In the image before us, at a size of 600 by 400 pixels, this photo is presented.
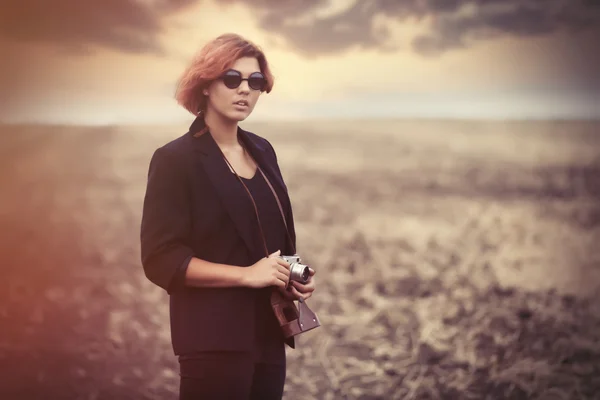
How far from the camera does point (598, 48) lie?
3.71 metres

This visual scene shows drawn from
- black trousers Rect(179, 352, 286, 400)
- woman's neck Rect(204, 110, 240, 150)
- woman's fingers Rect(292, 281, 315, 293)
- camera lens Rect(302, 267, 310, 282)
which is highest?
woman's neck Rect(204, 110, 240, 150)

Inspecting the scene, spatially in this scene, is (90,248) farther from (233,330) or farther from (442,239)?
(233,330)

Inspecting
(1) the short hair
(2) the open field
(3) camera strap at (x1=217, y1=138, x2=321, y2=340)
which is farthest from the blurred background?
(3) camera strap at (x1=217, y1=138, x2=321, y2=340)

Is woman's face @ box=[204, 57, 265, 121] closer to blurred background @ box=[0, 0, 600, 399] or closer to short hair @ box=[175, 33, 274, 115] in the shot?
short hair @ box=[175, 33, 274, 115]

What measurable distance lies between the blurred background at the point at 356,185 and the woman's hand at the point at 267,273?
1.81 meters

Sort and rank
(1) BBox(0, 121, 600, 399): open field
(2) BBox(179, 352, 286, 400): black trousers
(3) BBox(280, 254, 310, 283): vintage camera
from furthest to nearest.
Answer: (1) BBox(0, 121, 600, 399): open field, (3) BBox(280, 254, 310, 283): vintage camera, (2) BBox(179, 352, 286, 400): black trousers

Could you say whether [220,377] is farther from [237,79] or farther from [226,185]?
[237,79]

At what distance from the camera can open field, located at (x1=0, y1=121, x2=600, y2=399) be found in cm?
346

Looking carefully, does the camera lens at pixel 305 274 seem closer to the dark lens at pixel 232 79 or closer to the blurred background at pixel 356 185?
the dark lens at pixel 232 79

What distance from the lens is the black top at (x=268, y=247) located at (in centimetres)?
175

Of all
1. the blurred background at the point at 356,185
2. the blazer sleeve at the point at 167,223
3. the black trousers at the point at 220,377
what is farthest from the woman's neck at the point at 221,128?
the blurred background at the point at 356,185

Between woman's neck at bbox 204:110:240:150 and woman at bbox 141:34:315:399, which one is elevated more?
woman's neck at bbox 204:110:240:150

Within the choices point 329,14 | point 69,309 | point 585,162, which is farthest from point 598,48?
point 69,309

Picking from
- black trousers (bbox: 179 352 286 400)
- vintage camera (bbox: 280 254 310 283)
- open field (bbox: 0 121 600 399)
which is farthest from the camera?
open field (bbox: 0 121 600 399)
